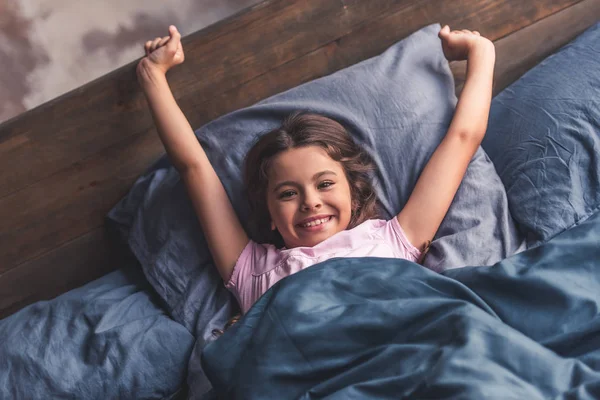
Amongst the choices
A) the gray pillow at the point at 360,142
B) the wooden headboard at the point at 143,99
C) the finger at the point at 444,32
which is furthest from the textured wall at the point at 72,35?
the finger at the point at 444,32

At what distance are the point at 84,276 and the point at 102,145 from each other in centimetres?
30

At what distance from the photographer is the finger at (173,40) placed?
4.42 feet

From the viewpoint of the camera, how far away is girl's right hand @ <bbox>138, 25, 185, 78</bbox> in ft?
4.41

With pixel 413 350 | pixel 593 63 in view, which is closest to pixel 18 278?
pixel 413 350

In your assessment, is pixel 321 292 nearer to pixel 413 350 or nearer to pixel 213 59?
pixel 413 350

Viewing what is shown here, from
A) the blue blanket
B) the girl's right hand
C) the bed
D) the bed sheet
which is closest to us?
the blue blanket

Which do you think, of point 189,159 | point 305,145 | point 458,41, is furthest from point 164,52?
point 458,41

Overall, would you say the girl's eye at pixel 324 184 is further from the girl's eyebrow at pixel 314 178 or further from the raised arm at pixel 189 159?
the raised arm at pixel 189 159

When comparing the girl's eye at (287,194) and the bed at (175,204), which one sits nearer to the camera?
the bed at (175,204)

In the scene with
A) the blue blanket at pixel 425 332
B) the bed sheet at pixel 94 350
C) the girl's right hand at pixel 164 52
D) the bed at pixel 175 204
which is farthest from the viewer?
the girl's right hand at pixel 164 52

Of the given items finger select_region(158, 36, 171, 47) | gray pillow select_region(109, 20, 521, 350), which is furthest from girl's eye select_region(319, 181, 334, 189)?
finger select_region(158, 36, 171, 47)

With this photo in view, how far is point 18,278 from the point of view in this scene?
1460 mm

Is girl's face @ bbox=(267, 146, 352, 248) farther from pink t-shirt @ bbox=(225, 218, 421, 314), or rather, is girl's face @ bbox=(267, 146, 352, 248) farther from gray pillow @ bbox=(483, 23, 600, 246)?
gray pillow @ bbox=(483, 23, 600, 246)

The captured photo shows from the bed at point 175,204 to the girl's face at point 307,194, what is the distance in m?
0.13
